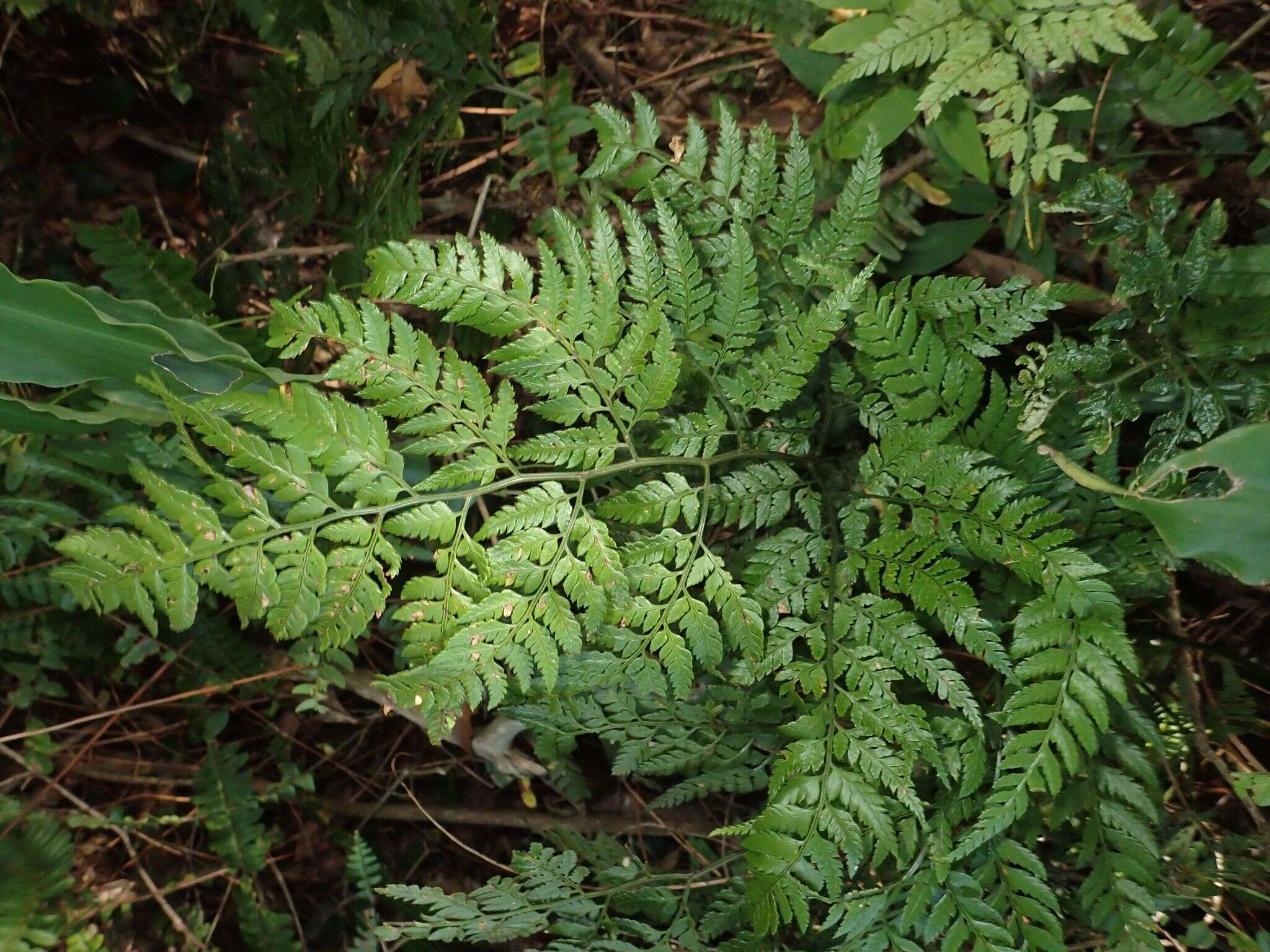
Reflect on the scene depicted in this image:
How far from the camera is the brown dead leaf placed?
2.48 meters

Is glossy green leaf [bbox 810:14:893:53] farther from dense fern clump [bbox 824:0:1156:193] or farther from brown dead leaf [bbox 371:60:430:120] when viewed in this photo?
brown dead leaf [bbox 371:60:430:120]

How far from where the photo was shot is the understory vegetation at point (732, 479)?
1.54 metres

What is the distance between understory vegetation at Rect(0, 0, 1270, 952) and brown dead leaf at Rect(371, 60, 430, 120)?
14 mm

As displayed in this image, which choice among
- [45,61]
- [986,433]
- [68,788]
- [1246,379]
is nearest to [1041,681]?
[986,433]

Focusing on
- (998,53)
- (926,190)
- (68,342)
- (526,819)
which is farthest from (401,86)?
(526,819)

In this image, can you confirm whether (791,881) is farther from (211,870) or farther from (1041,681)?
(211,870)

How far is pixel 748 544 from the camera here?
1.91 metres

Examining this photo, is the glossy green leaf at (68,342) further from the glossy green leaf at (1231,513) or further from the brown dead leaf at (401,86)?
the glossy green leaf at (1231,513)

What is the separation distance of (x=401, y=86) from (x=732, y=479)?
1.68 metres

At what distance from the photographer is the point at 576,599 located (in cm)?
155

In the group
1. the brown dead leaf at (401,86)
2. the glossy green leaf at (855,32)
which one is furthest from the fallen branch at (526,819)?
the brown dead leaf at (401,86)

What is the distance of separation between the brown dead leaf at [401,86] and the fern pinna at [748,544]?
1.04 metres

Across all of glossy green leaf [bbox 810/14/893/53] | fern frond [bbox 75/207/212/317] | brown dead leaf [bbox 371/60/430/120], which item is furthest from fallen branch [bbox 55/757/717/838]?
brown dead leaf [bbox 371/60/430/120]

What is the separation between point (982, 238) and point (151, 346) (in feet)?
6.34
